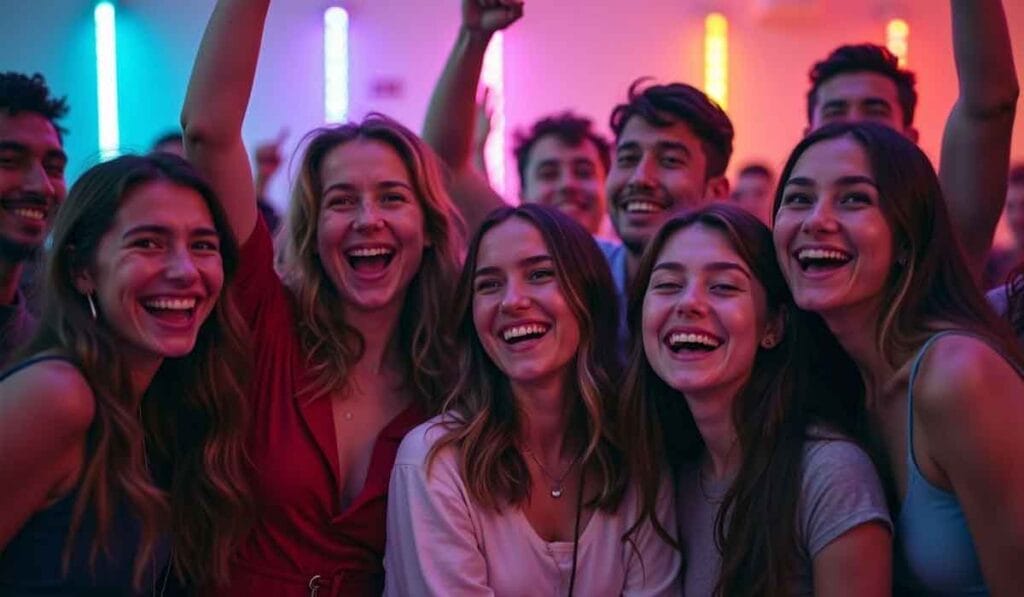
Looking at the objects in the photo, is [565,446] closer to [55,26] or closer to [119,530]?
[119,530]

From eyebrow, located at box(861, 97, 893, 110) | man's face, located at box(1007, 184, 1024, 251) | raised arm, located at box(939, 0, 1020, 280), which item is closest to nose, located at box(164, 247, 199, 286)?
raised arm, located at box(939, 0, 1020, 280)

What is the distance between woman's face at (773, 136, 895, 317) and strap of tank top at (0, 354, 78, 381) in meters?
1.41

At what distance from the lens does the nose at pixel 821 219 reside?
2199mm

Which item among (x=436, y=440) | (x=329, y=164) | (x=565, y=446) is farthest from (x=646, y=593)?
(x=329, y=164)

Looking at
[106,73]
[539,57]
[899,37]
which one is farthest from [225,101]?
[899,37]

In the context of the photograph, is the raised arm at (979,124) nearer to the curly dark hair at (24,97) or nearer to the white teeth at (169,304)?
the white teeth at (169,304)

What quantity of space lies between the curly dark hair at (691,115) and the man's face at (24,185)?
5.43ft

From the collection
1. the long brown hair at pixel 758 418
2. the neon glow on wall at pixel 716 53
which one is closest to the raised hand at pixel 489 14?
the long brown hair at pixel 758 418

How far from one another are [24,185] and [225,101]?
1.05 metres

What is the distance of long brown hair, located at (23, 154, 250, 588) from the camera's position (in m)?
2.11

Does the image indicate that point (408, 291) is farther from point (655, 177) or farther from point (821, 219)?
point (821, 219)

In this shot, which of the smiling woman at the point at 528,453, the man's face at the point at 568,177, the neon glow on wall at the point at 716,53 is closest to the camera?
the smiling woman at the point at 528,453

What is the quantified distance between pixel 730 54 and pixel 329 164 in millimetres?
4753

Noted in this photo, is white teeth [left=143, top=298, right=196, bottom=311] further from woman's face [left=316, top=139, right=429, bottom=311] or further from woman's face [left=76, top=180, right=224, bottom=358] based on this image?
woman's face [left=316, top=139, right=429, bottom=311]
